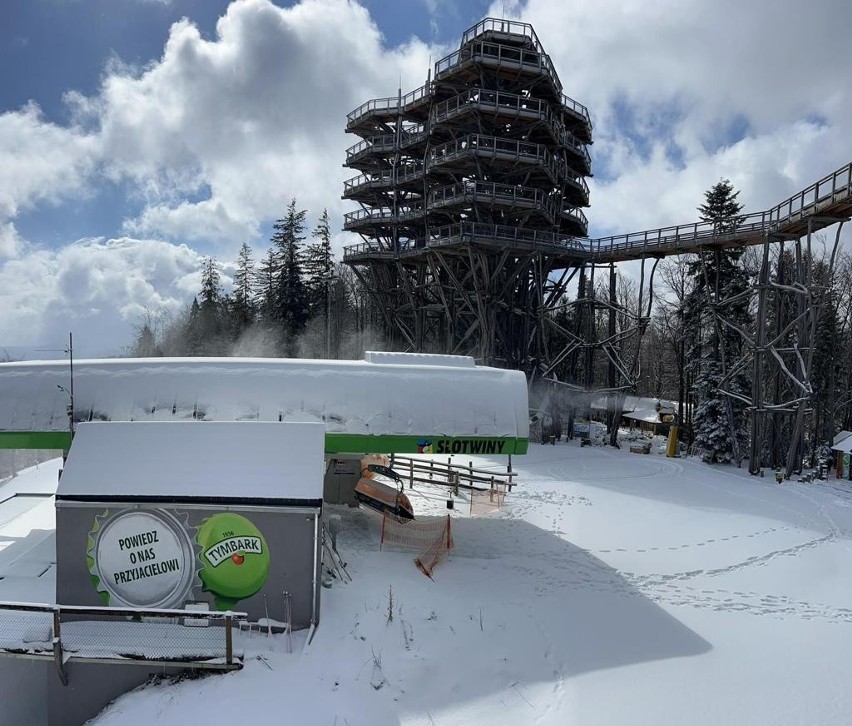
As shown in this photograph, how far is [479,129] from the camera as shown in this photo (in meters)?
33.9

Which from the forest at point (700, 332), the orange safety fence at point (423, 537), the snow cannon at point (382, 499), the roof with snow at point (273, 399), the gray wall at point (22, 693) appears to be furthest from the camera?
the forest at point (700, 332)

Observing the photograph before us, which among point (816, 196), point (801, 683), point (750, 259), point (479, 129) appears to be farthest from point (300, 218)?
point (801, 683)

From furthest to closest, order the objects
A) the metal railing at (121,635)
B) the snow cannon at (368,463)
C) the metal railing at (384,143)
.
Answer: the metal railing at (384,143)
the snow cannon at (368,463)
the metal railing at (121,635)

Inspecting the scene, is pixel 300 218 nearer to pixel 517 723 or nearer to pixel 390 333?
pixel 390 333

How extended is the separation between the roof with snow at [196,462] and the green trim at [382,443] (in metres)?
2.98

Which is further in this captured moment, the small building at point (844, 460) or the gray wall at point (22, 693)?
the small building at point (844, 460)

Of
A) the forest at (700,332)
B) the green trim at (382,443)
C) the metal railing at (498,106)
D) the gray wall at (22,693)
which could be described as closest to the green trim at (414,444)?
the green trim at (382,443)

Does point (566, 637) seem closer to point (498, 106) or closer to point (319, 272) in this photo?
point (498, 106)

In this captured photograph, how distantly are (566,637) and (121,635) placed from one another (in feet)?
23.8

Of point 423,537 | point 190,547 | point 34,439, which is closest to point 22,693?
point 190,547

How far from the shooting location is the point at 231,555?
31.2ft

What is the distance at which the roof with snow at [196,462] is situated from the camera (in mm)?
9461

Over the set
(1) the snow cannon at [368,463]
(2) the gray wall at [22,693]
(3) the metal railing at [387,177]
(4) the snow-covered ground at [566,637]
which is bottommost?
(2) the gray wall at [22,693]

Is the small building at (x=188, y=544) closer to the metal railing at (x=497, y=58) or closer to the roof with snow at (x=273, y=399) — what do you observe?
the roof with snow at (x=273, y=399)
